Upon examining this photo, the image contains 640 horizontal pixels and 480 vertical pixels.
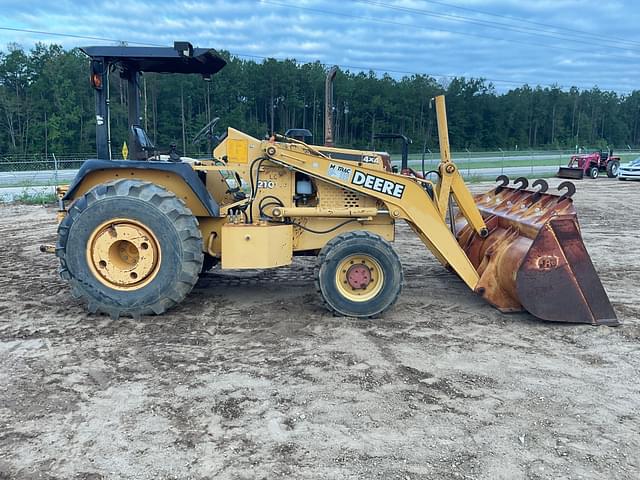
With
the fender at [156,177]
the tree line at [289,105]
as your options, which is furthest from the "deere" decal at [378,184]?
the tree line at [289,105]

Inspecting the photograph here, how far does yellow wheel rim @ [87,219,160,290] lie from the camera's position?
573 cm

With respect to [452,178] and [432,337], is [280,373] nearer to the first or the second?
[432,337]

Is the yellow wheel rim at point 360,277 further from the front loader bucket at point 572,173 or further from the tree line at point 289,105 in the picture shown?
the front loader bucket at point 572,173

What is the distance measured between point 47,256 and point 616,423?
8013 millimetres

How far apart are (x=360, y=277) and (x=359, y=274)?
3cm

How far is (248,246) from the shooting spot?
19.6ft

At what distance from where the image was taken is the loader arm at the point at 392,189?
20.2ft

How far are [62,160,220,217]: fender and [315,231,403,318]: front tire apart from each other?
50.6 inches

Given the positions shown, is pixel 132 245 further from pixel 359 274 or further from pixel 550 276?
pixel 550 276

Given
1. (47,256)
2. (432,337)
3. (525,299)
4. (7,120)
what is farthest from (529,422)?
(7,120)

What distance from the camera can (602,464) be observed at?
11.3ft

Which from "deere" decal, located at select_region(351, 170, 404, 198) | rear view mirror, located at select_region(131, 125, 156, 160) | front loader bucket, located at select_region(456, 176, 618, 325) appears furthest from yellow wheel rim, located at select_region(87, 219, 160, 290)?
front loader bucket, located at select_region(456, 176, 618, 325)

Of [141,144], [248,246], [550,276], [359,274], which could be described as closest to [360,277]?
[359,274]

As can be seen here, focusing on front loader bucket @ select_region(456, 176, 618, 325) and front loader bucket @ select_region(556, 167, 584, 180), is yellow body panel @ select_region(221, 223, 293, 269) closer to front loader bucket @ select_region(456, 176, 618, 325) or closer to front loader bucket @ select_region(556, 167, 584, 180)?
front loader bucket @ select_region(456, 176, 618, 325)
